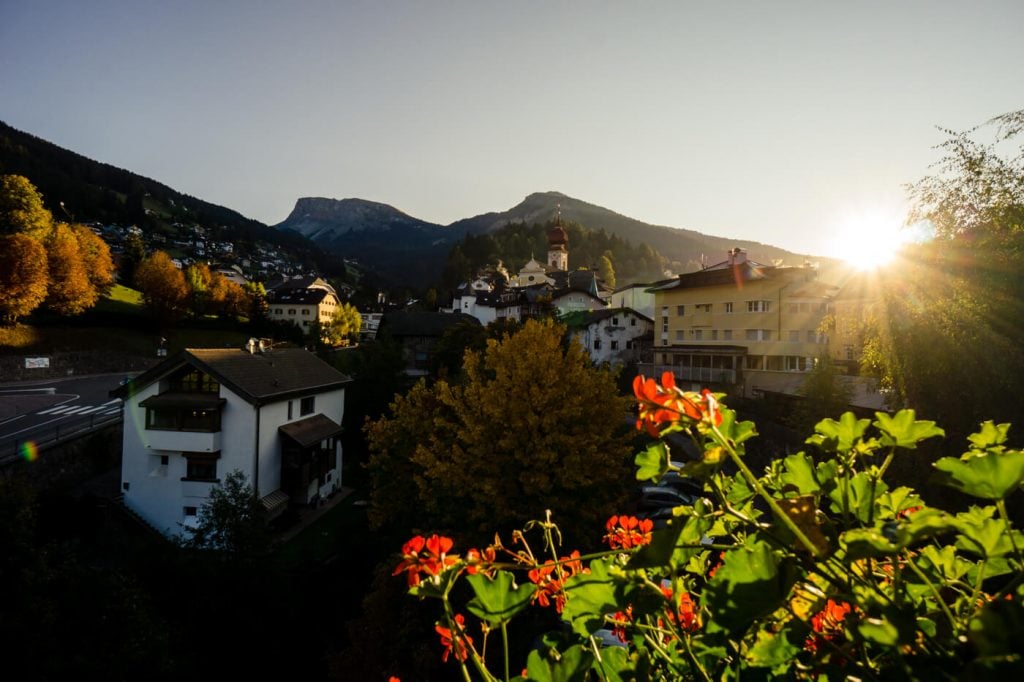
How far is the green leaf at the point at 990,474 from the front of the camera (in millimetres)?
1338

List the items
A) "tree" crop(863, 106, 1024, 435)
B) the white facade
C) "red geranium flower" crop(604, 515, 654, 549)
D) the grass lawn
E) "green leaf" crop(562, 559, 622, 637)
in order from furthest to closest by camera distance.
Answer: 1. the white facade
2. the grass lawn
3. "tree" crop(863, 106, 1024, 435)
4. "red geranium flower" crop(604, 515, 654, 549)
5. "green leaf" crop(562, 559, 622, 637)

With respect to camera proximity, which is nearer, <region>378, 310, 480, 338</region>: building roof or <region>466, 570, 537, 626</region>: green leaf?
<region>466, 570, 537, 626</region>: green leaf

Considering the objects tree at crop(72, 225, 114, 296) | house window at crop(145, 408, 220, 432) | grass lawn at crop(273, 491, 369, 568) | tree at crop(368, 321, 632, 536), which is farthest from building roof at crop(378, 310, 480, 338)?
tree at crop(368, 321, 632, 536)

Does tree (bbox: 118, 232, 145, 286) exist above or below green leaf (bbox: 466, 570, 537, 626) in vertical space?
above

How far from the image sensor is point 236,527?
14398 mm

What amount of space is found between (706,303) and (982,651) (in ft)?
138

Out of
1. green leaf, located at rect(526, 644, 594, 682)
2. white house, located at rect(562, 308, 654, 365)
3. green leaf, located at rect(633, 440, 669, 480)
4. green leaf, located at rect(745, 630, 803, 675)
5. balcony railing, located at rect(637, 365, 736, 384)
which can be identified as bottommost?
balcony railing, located at rect(637, 365, 736, 384)

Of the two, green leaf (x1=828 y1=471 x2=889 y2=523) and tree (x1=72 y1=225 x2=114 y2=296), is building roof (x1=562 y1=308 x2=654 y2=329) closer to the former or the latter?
green leaf (x1=828 y1=471 x2=889 y2=523)

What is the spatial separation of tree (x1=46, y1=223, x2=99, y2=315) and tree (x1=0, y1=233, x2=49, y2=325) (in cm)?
346

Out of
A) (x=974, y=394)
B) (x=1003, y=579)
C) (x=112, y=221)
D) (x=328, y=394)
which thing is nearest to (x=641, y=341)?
(x=328, y=394)

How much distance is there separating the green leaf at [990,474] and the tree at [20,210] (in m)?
70.0

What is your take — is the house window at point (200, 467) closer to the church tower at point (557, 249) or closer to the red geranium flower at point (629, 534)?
the red geranium flower at point (629, 534)

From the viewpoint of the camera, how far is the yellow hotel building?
1368 inches


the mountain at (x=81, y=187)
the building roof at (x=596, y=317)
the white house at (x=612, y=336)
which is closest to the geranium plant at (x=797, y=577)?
the white house at (x=612, y=336)
